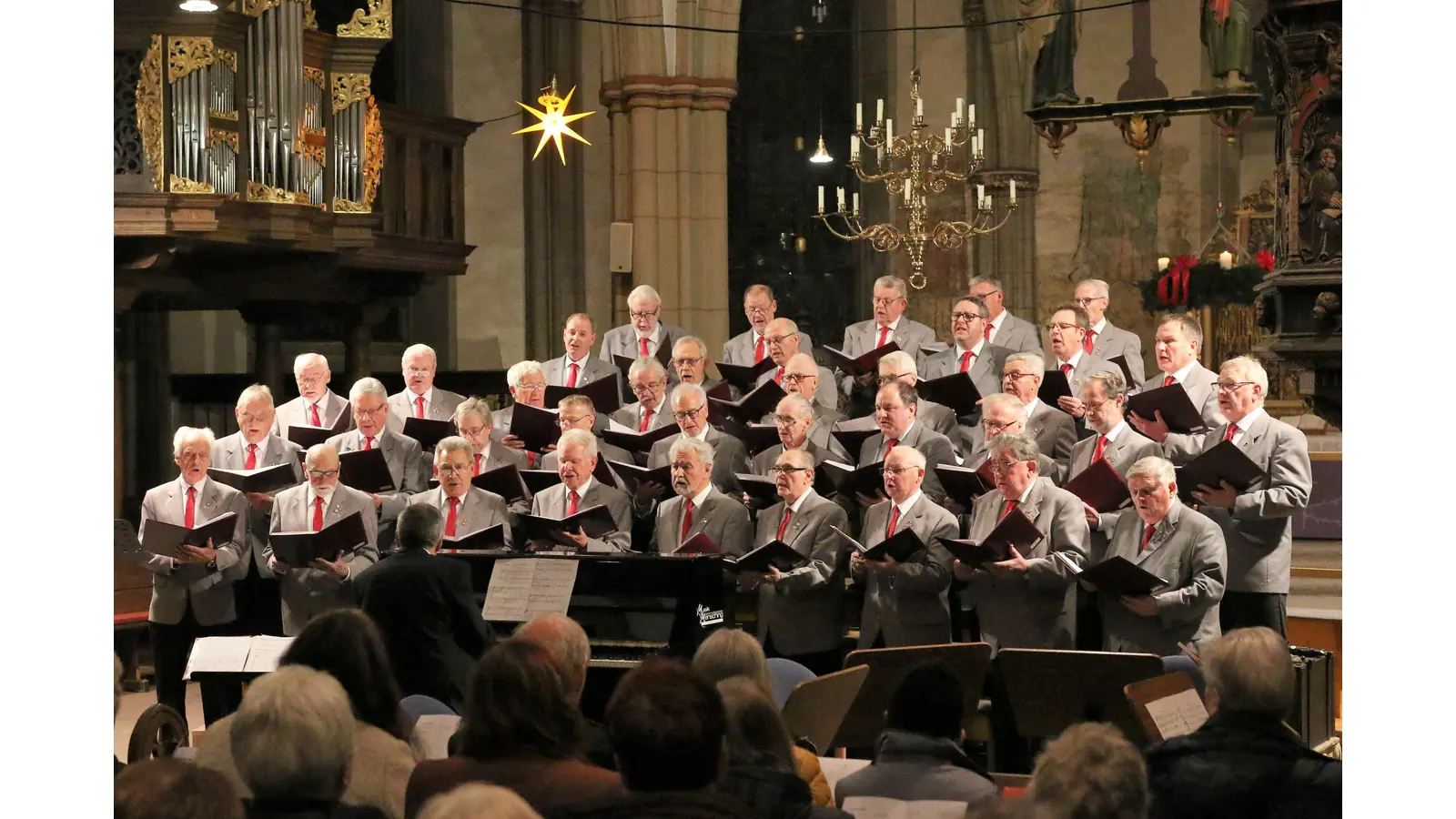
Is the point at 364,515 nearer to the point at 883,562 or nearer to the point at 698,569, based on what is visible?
the point at 698,569

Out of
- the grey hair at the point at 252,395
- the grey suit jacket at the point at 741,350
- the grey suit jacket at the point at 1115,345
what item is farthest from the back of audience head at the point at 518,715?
the grey suit jacket at the point at 741,350

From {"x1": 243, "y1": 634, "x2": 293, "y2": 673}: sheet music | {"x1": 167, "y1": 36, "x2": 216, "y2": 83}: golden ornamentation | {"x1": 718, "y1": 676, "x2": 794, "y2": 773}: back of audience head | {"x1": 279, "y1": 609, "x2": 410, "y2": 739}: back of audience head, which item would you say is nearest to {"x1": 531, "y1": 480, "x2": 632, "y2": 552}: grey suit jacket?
{"x1": 243, "y1": 634, "x2": 293, "y2": 673}: sheet music

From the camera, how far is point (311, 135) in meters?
10.7

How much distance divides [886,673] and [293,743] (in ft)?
7.90

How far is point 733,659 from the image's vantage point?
4039 mm

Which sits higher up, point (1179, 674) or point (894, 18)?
point (894, 18)

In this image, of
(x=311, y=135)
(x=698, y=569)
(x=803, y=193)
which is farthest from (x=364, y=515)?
(x=803, y=193)

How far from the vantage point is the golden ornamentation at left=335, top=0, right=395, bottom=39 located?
1110cm

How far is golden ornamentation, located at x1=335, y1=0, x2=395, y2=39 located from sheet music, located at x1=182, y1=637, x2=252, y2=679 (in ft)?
20.1

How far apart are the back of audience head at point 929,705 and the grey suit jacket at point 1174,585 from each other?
84.6 inches

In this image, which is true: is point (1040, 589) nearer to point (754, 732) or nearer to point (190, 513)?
point (754, 732)

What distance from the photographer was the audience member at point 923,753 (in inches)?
145

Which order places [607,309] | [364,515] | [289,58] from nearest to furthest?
[364,515] → [289,58] → [607,309]

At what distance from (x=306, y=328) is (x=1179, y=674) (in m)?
8.80
